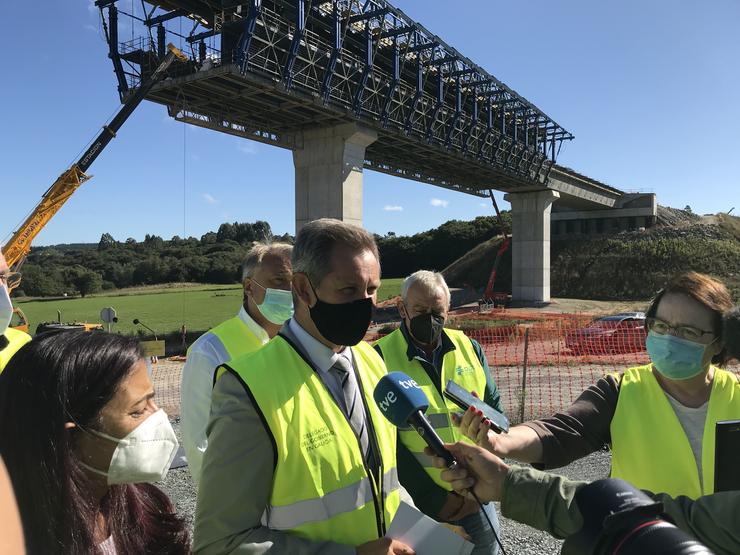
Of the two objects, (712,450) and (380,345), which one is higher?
(380,345)

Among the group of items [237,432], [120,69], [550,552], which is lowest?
[550,552]

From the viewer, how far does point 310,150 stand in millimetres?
22953

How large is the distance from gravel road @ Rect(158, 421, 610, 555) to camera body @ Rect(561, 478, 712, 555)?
3521 mm

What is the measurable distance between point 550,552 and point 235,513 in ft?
11.6

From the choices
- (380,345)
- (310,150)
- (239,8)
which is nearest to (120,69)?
(239,8)

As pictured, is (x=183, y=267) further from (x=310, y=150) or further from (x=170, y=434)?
(x=170, y=434)

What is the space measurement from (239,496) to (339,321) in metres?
0.73

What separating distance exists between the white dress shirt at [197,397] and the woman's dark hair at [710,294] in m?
2.37

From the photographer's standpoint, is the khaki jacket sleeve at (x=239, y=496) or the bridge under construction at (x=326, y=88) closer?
the khaki jacket sleeve at (x=239, y=496)

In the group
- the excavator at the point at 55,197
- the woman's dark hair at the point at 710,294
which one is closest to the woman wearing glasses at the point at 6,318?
the woman's dark hair at the point at 710,294

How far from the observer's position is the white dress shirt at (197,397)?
269cm

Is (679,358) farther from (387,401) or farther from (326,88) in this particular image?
(326,88)

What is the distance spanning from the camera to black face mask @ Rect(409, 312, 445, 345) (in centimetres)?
346

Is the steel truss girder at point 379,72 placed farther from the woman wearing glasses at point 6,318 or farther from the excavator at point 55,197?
the woman wearing glasses at point 6,318
